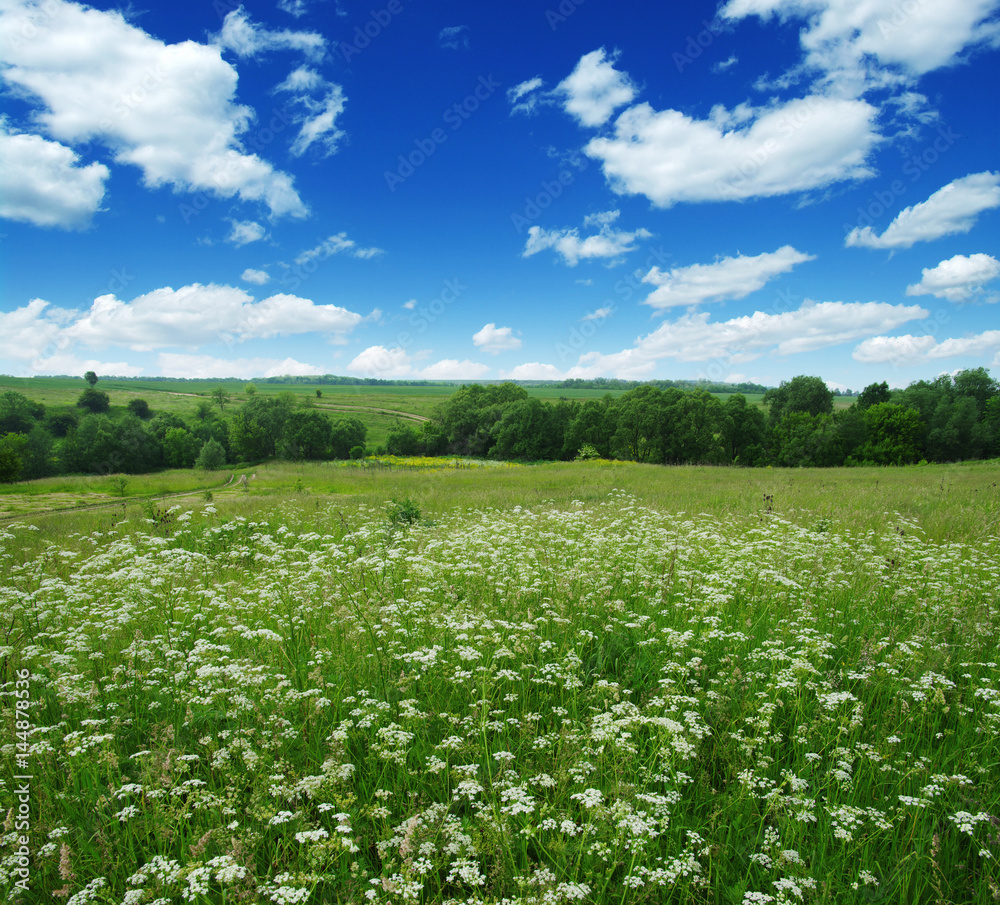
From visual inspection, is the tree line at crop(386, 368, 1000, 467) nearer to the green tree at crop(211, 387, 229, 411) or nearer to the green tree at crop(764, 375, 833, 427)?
the green tree at crop(764, 375, 833, 427)

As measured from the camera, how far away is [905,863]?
8.79 ft

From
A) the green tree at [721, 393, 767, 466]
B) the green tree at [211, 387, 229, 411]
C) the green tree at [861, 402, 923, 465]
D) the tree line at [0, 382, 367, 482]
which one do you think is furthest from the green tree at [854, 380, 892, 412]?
the green tree at [211, 387, 229, 411]

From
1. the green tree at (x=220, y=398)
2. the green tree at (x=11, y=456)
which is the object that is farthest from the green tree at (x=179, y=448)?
the green tree at (x=11, y=456)

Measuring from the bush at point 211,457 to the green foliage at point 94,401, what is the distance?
68.0 feet

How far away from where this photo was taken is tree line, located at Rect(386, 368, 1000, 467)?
68.1 metres

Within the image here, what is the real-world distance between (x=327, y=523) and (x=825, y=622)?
34.8ft

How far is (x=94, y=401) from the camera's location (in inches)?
1403

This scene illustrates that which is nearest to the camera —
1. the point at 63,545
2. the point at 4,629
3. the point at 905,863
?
the point at 905,863

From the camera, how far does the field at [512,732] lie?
2.52 metres

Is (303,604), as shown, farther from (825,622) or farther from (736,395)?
(736,395)

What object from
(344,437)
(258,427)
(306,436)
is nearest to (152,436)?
(258,427)

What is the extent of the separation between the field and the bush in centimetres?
5959

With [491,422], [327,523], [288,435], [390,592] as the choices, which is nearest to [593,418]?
[491,422]

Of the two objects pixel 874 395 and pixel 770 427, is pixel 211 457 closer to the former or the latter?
pixel 770 427
